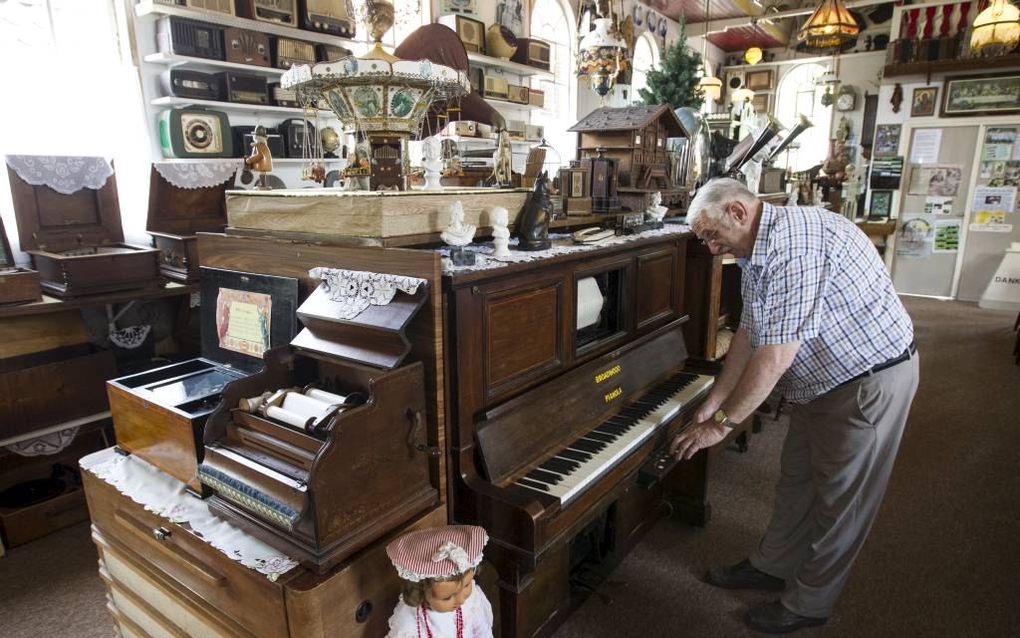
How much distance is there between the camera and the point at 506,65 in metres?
5.89

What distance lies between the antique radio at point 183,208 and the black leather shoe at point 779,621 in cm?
314

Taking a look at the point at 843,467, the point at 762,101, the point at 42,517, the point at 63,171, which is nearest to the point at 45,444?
the point at 42,517

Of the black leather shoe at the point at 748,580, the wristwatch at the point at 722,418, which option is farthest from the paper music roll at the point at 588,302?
the black leather shoe at the point at 748,580

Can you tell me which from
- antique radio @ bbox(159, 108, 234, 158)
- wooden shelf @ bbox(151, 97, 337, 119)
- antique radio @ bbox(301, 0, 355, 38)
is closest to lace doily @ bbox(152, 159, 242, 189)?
antique radio @ bbox(159, 108, 234, 158)

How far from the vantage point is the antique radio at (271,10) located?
3.85 metres

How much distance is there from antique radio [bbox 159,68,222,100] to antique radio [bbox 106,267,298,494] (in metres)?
2.19

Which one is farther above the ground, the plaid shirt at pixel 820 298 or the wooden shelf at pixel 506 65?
the wooden shelf at pixel 506 65

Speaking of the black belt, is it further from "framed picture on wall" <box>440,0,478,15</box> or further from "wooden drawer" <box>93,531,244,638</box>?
"framed picture on wall" <box>440,0,478,15</box>

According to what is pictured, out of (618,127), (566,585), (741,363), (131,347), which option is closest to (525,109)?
(618,127)

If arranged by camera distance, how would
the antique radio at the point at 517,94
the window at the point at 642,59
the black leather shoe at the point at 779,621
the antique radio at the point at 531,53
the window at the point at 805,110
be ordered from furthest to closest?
the window at the point at 805,110
the window at the point at 642,59
the antique radio at the point at 531,53
the antique radio at the point at 517,94
the black leather shoe at the point at 779,621

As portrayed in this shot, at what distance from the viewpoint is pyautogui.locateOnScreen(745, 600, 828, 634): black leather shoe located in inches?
88.0

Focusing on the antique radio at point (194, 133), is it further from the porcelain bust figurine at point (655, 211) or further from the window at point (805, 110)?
the window at point (805, 110)

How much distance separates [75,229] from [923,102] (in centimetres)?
978

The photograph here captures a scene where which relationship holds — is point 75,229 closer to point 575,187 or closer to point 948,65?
point 575,187
